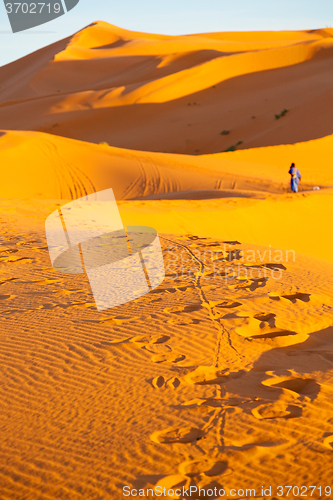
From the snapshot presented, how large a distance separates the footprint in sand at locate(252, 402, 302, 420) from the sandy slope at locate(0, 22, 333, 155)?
78.8 feet

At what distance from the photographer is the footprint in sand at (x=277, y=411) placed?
297 cm

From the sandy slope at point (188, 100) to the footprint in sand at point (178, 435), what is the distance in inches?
963

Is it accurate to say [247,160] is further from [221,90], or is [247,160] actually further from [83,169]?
[221,90]

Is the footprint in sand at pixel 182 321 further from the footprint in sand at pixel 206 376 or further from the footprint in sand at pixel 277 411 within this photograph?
the footprint in sand at pixel 277 411

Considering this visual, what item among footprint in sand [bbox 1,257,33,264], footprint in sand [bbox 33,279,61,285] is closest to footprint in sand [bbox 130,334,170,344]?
footprint in sand [bbox 33,279,61,285]

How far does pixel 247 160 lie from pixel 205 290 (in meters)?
16.9

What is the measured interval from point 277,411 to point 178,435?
2.33 ft

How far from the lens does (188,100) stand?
34219 mm

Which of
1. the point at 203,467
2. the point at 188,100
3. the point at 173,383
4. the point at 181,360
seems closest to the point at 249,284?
the point at 181,360

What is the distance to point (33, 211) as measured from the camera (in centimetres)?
1098

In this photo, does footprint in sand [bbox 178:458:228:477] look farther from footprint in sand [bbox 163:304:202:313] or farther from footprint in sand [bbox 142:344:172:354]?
footprint in sand [bbox 163:304:202:313]

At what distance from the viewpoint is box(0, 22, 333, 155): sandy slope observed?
91.8ft

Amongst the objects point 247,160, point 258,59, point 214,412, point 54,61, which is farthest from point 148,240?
point 54,61

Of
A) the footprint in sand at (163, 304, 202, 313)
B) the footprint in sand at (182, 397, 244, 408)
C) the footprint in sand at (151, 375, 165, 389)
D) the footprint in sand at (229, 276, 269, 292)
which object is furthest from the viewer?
the footprint in sand at (229, 276, 269, 292)
